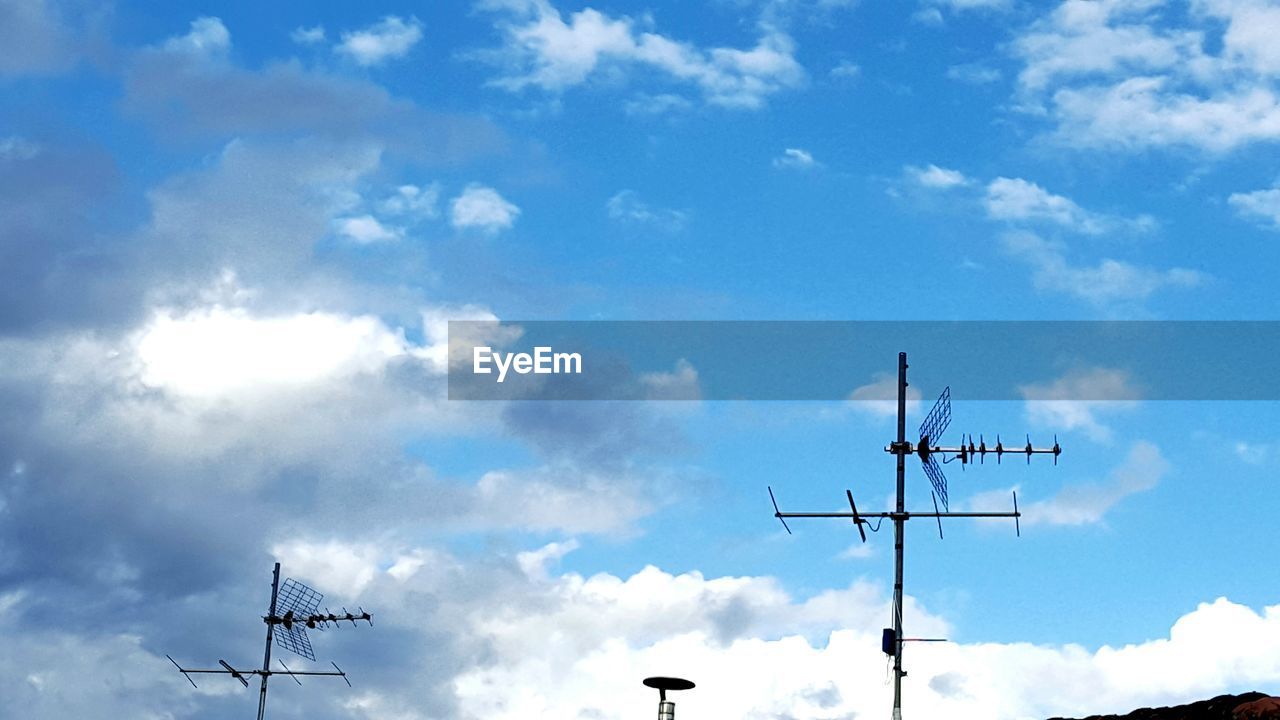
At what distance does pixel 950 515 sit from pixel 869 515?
5.23 ft

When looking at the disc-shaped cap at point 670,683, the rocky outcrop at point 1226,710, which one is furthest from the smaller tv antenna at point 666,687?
the rocky outcrop at point 1226,710

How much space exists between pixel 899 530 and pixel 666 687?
5.48 metres

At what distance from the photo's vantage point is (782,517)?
33875 millimetres

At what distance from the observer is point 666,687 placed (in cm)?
3216

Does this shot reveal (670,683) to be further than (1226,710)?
Yes

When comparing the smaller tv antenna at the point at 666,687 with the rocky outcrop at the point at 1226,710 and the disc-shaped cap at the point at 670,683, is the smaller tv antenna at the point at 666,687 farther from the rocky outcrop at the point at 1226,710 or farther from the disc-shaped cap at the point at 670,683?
the rocky outcrop at the point at 1226,710

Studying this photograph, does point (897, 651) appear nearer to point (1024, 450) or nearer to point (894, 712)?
point (894, 712)

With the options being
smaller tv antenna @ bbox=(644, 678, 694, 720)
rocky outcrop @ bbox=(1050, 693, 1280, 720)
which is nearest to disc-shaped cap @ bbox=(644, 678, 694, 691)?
smaller tv antenna @ bbox=(644, 678, 694, 720)

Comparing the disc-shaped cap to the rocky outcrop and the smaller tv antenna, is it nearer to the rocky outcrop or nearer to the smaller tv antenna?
the smaller tv antenna

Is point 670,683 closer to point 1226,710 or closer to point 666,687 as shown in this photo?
point 666,687

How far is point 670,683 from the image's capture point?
31.9 m

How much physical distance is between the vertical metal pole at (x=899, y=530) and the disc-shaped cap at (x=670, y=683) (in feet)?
13.1

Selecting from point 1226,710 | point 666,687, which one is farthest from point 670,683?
point 1226,710

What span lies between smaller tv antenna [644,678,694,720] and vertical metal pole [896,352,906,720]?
3.99 meters
